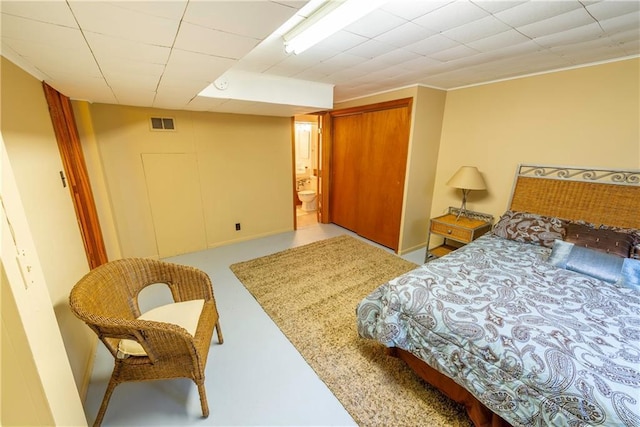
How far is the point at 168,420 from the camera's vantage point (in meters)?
1.42

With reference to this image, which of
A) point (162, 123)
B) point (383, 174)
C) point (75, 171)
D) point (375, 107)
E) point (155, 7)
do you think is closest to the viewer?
point (155, 7)

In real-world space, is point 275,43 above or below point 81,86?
above

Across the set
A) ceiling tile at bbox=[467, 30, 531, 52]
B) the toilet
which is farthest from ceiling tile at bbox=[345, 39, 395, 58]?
the toilet

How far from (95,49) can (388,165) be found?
3.16m

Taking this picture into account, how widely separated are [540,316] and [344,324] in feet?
4.44

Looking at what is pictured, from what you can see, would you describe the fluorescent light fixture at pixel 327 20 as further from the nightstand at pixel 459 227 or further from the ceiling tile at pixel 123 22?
the nightstand at pixel 459 227

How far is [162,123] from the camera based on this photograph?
3.10 m

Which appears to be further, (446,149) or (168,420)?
(446,149)

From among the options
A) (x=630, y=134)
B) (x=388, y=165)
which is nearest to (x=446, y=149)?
(x=388, y=165)

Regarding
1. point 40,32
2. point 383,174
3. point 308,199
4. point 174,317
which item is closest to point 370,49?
point 40,32

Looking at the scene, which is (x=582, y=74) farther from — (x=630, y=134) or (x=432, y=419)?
(x=432, y=419)

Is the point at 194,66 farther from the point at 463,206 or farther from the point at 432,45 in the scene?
the point at 463,206

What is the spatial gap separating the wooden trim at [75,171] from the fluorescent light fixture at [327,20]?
5.78 feet

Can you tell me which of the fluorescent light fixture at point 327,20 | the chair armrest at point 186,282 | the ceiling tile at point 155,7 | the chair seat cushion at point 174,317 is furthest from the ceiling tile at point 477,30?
the chair seat cushion at point 174,317
